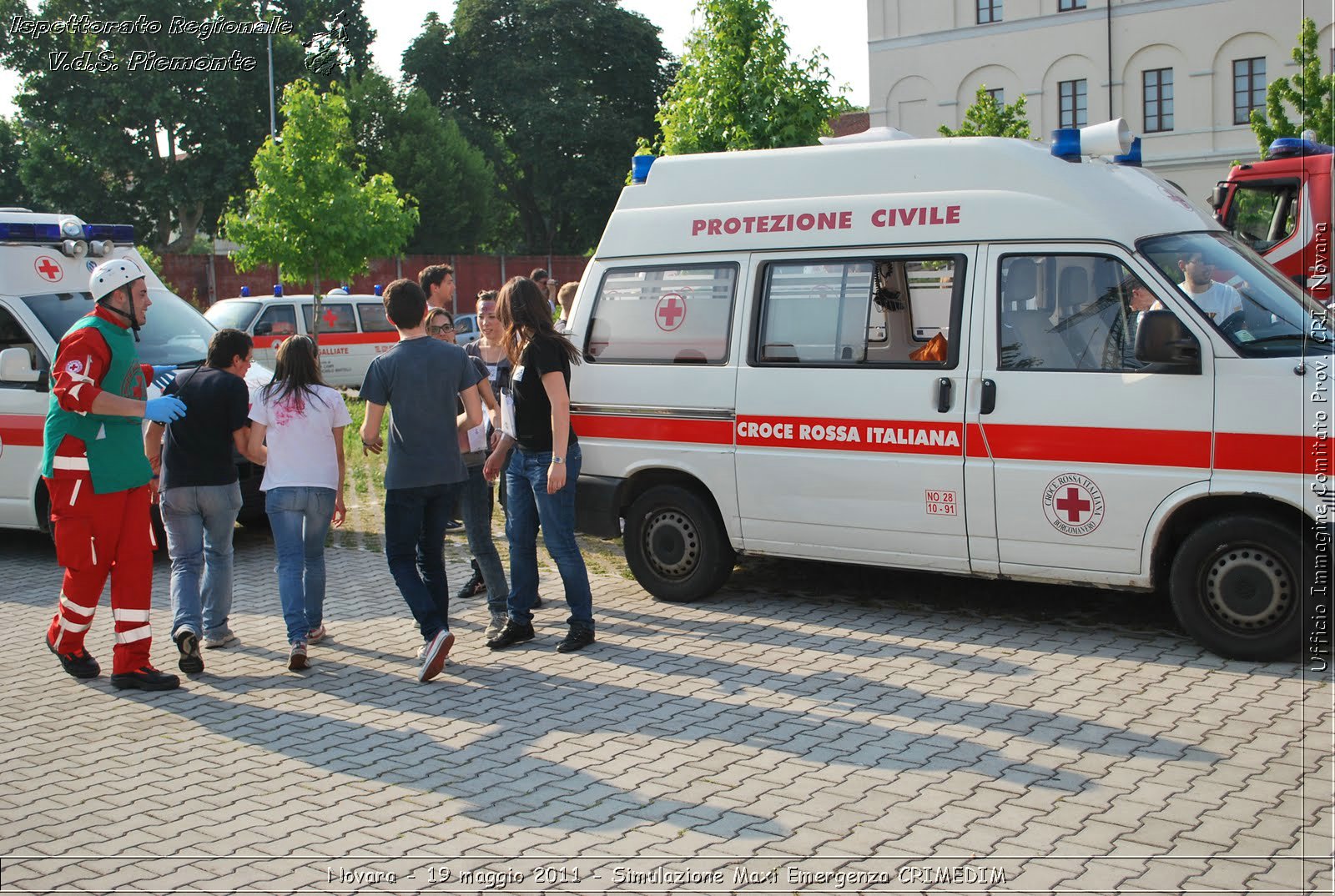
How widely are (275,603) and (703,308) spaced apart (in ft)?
11.6

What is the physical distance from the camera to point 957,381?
7.05 m

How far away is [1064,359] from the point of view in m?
6.78

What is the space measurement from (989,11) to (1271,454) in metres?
40.6

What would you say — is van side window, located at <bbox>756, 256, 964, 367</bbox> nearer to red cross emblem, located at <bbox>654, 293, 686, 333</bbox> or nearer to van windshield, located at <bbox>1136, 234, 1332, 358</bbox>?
red cross emblem, located at <bbox>654, 293, 686, 333</bbox>

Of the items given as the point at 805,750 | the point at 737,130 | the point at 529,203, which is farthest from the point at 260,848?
the point at 529,203

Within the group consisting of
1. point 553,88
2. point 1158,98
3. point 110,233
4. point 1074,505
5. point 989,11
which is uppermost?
point 553,88

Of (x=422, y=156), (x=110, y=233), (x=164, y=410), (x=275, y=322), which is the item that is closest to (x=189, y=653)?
(x=164, y=410)

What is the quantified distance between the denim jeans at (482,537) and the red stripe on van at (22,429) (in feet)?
13.6

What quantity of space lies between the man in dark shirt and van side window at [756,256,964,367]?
3041 mm

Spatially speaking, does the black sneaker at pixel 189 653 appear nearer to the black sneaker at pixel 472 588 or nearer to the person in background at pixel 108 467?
the person in background at pixel 108 467

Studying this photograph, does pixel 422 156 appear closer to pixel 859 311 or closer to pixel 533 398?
pixel 859 311

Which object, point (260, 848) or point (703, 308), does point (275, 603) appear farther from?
point (260, 848)

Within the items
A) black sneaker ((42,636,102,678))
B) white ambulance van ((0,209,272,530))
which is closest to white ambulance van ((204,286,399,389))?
white ambulance van ((0,209,272,530))

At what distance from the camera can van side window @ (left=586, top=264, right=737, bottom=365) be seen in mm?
7914
